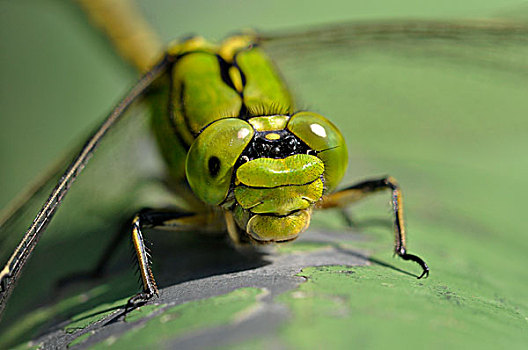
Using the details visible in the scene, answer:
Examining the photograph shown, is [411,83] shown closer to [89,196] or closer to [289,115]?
[289,115]

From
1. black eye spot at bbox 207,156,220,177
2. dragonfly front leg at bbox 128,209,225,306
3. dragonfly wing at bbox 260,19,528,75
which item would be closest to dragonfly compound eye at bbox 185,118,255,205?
black eye spot at bbox 207,156,220,177

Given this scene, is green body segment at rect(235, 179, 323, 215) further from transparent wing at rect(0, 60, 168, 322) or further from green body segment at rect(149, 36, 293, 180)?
transparent wing at rect(0, 60, 168, 322)

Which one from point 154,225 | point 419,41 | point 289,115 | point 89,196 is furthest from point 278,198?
point 419,41

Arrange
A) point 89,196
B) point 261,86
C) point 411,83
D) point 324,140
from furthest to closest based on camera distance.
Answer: point 411,83 < point 89,196 < point 261,86 < point 324,140

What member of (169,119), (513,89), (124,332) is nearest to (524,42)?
(513,89)

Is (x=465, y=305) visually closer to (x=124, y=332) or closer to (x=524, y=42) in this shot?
(x=124, y=332)

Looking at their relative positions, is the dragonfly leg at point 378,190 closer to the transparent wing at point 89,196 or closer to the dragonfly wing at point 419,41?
the transparent wing at point 89,196

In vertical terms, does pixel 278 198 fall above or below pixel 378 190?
below
